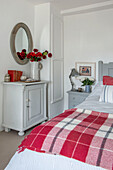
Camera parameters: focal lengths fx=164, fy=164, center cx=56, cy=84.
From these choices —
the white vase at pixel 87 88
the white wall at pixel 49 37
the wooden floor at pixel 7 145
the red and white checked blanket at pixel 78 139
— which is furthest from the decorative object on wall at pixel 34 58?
the red and white checked blanket at pixel 78 139

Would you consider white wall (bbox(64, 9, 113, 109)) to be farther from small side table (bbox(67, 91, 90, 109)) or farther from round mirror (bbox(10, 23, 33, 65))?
round mirror (bbox(10, 23, 33, 65))

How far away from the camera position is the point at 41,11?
352 cm

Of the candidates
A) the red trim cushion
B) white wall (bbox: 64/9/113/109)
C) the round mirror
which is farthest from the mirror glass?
the red trim cushion

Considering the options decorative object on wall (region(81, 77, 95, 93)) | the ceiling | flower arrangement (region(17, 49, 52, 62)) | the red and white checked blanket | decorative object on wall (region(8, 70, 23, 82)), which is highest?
the ceiling

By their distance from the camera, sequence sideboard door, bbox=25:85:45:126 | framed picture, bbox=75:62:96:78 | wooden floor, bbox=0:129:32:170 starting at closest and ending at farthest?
wooden floor, bbox=0:129:32:170
sideboard door, bbox=25:85:45:126
framed picture, bbox=75:62:96:78

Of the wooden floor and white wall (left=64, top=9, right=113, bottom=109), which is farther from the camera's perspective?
white wall (left=64, top=9, right=113, bottom=109)

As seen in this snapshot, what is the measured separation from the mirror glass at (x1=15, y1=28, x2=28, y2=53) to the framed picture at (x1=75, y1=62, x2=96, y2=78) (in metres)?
1.29

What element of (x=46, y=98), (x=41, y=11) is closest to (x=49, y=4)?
(x=41, y=11)

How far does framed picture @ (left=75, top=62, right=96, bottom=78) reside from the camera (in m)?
3.72

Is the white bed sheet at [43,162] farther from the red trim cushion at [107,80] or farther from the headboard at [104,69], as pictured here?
the headboard at [104,69]

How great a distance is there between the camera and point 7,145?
243 centimetres

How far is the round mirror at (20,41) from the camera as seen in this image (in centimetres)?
309

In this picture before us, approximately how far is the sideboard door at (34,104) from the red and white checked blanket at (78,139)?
1332 mm

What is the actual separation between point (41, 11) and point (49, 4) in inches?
9.5
